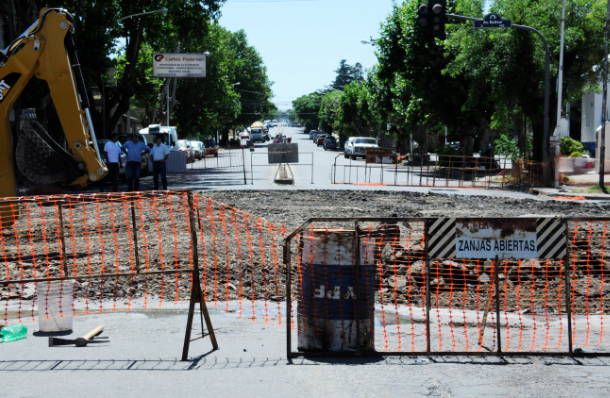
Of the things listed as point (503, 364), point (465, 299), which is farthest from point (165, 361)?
point (465, 299)

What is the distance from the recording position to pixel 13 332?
6383 millimetres

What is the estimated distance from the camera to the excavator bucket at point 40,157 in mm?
14030

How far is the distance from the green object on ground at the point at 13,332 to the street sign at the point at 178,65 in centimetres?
3617

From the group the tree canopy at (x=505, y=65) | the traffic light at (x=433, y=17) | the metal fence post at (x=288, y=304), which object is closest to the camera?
the metal fence post at (x=288, y=304)

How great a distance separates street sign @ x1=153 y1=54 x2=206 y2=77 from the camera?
135ft

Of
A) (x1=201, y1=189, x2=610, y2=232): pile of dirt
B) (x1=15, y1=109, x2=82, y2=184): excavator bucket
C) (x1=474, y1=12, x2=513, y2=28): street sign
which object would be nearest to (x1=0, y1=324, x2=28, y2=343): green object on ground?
(x1=201, y1=189, x2=610, y2=232): pile of dirt

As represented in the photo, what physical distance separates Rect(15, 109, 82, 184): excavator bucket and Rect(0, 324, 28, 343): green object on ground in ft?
27.3

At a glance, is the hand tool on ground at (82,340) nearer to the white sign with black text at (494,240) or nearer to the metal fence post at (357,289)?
the metal fence post at (357,289)

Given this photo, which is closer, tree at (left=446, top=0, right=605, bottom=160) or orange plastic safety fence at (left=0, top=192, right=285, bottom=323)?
orange plastic safety fence at (left=0, top=192, right=285, bottom=323)

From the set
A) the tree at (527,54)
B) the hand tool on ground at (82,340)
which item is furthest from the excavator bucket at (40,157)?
the tree at (527,54)

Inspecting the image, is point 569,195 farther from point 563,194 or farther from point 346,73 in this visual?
point 346,73

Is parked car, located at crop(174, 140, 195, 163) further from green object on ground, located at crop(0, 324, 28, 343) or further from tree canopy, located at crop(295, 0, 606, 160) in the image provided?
green object on ground, located at crop(0, 324, 28, 343)

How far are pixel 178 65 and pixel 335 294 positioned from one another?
124 ft

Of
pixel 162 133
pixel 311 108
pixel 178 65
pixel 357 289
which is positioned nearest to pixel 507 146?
pixel 162 133
